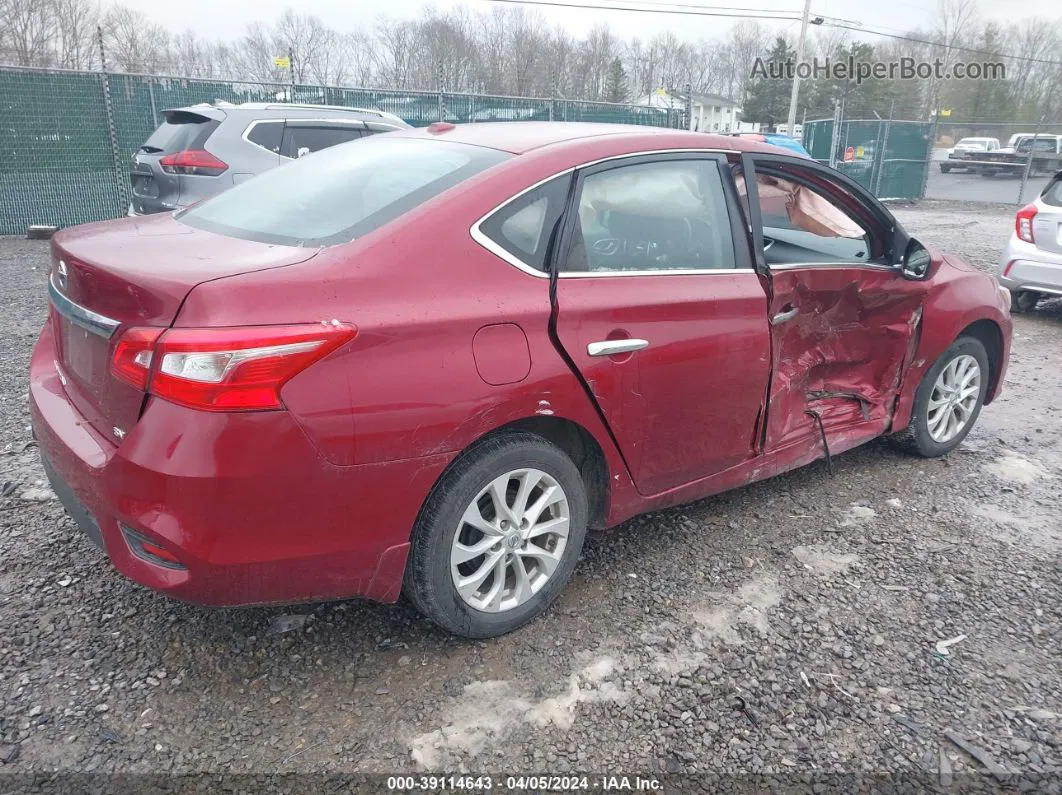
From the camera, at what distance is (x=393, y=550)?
2320mm

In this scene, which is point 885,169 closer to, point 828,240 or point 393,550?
point 828,240

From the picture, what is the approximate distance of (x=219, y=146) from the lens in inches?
305

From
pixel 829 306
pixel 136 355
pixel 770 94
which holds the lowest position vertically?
pixel 829 306

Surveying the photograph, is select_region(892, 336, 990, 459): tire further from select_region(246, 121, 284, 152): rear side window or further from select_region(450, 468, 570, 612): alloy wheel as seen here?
select_region(246, 121, 284, 152): rear side window

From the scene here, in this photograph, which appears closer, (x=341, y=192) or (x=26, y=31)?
(x=341, y=192)

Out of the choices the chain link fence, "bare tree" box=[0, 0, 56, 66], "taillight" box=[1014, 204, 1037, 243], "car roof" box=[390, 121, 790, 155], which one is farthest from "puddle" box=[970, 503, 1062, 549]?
"bare tree" box=[0, 0, 56, 66]

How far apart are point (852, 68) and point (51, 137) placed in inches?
2222

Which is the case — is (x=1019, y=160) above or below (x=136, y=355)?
above

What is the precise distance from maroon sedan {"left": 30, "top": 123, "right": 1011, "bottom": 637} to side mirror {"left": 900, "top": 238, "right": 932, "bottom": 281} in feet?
0.88

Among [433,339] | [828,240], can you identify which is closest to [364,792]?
[433,339]

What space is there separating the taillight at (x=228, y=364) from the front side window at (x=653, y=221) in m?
0.98

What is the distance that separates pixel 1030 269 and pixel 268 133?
749 cm

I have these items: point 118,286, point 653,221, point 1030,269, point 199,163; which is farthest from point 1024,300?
point 118,286

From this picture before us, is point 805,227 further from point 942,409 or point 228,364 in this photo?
point 228,364
